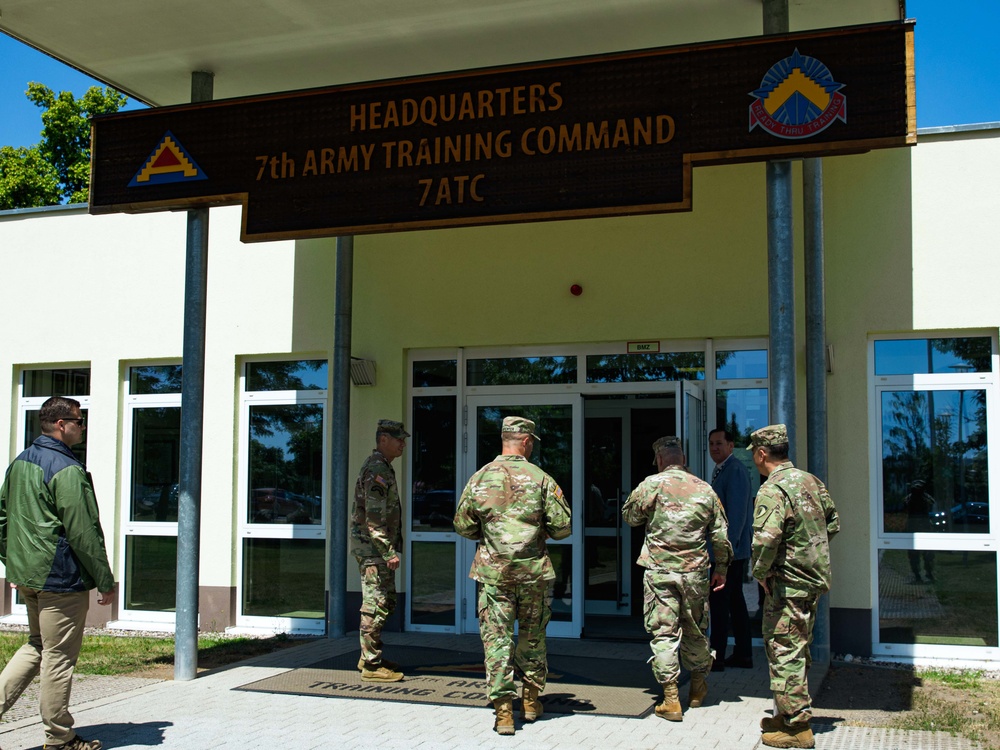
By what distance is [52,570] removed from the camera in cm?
550

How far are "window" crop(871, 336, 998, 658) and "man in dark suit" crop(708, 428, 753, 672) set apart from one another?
4.31 ft

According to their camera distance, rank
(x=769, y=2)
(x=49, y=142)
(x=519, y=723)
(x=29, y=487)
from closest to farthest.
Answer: (x=29, y=487) → (x=519, y=723) → (x=769, y=2) → (x=49, y=142)

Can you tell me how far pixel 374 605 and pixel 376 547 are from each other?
0.42m

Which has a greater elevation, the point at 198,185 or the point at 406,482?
the point at 198,185

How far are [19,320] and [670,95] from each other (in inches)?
327

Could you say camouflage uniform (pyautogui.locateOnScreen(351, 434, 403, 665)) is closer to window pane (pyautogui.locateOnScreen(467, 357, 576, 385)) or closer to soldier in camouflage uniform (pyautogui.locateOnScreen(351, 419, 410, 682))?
soldier in camouflage uniform (pyautogui.locateOnScreen(351, 419, 410, 682))

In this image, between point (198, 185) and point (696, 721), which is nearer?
point (696, 721)

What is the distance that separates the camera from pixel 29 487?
5.58 meters

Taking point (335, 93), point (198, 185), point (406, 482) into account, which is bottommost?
Answer: point (406, 482)

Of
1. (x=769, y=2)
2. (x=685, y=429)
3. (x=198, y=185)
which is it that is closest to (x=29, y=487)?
(x=198, y=185)

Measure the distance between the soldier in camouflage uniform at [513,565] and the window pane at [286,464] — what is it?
4.19 metres

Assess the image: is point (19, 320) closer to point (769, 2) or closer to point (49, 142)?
point (769, 2)

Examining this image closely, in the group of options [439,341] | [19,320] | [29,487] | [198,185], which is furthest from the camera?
[19,320]

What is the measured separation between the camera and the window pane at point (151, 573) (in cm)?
1065
